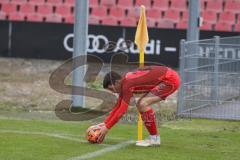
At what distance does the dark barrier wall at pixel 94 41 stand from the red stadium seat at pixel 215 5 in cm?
189

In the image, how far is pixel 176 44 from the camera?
23078 millimetres

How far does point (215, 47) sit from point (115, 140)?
4.74 metres

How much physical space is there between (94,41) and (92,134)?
13.3m

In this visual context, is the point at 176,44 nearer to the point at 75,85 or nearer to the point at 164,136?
the point at 75,85

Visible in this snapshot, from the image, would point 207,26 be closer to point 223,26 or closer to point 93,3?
point 223,26

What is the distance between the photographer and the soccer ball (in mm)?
A: 10234

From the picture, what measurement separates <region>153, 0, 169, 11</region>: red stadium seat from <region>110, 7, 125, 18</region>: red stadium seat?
120 centimetres

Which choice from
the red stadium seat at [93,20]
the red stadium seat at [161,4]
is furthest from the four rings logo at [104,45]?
the red stadium seat at [161,4]

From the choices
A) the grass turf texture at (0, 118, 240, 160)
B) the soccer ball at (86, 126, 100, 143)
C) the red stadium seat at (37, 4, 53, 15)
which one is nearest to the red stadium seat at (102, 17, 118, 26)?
the red stadium seat at (37, 4, 53, 15)

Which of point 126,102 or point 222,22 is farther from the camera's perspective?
point 222,22

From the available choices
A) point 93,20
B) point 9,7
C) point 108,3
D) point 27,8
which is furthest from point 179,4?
point 9,7

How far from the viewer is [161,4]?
83.4 ft

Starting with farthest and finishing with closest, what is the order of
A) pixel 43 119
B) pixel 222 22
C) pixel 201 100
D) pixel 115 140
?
1. pixel 222 22
2. pixel 201 100
3. pixel 43 119
4. pixel 115 140

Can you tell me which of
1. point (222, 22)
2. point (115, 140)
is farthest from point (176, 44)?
point (115, 140)
